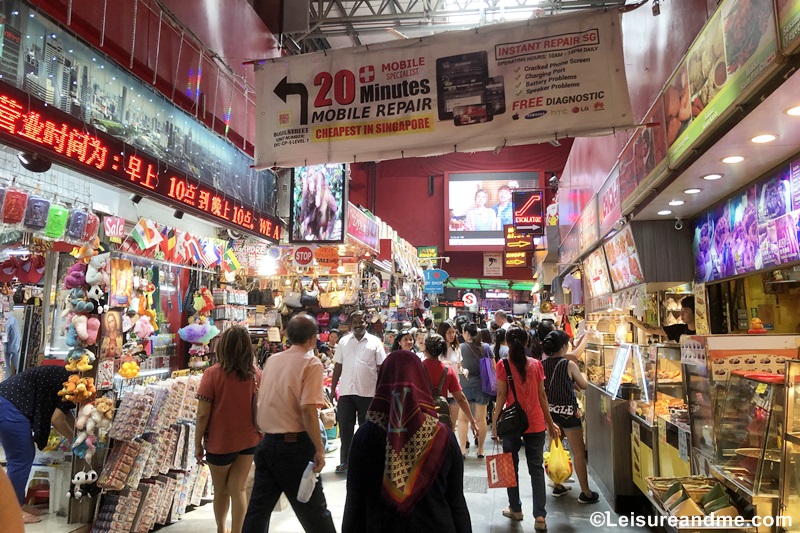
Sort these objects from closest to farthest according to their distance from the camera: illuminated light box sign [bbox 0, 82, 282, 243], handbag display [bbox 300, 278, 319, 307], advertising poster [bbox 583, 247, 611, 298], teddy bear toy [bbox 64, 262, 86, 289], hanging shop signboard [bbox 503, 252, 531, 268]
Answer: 1. illuminated light box sign [bbox 0, 82, 282, 243]
2. teddy bear toy [bbox 64, 262, 86, 289]
3. advertising poster [bbox 583, 247, 611, 298]
4. handbag display [bbox 300, 278, 319, 307]
5. hanging shop signboard [bbox 503, 252, 531, 268]

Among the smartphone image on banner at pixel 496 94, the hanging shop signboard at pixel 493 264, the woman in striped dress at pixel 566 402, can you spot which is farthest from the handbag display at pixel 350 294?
the hanging shop signboard at pixel 493 264

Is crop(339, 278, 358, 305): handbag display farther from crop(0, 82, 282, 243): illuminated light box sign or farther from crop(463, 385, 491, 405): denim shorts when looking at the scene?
A: crop(0, 82, 282, 243): illuminated light box sign

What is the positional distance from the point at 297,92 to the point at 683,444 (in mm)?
4057

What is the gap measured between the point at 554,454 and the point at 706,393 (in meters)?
2.22

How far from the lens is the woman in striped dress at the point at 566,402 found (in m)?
→ 5.30

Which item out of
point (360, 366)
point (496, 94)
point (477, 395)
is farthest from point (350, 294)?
point (496, 94)

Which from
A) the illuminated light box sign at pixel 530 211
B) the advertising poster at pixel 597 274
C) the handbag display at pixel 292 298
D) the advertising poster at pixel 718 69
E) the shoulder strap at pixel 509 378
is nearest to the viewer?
the advertising poster at pixel 718 69

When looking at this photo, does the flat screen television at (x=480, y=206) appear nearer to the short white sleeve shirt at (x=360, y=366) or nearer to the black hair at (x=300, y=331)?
the short white sleeve shirt at (x=360, y=366)

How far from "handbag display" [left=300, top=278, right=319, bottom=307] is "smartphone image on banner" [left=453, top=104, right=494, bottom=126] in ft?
22.1

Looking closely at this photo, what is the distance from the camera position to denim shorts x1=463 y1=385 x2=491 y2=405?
24.7 ft

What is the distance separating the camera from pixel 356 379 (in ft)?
20.7

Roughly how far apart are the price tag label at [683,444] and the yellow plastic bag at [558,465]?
4.90ft

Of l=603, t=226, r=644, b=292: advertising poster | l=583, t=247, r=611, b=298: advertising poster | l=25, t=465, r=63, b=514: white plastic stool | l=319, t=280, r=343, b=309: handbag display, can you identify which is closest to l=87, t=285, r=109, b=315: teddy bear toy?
l=25, t=465, r=63, b=514: white plastic stool

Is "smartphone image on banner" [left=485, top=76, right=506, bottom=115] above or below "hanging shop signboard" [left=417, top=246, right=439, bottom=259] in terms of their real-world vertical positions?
below
